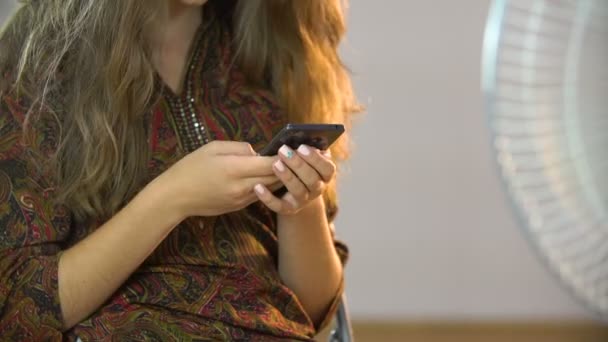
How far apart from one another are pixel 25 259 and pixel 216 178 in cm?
22

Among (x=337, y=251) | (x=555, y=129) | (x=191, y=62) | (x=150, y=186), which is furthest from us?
(x=337, y=251)

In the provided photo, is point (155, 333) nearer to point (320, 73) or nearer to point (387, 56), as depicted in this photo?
point (320, 73)

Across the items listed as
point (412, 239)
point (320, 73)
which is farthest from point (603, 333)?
point (320, 73)

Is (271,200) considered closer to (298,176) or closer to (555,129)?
(298,176)

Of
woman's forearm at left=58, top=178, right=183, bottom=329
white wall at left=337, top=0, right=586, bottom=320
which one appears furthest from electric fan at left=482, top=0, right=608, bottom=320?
white wall at left=337, top=0, right=586, bottom=320

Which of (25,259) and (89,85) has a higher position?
(89,85)

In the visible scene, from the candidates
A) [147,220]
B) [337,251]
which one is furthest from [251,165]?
[337,251]

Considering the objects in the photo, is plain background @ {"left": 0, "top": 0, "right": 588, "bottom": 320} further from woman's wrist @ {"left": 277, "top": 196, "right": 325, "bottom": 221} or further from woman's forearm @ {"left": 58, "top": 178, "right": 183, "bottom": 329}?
woman's forearm @ {"left": 58, "top": 178, "right": 183, "bottom": 329}

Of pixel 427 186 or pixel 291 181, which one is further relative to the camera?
pixel 427 186

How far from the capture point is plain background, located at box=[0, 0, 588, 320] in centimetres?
251

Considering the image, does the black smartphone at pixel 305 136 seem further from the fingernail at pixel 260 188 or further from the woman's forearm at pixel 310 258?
the woman's forearm at pixel 310 258

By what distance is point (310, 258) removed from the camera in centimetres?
135

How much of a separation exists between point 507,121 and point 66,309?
19.4 inches

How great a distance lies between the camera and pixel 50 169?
119 cm
